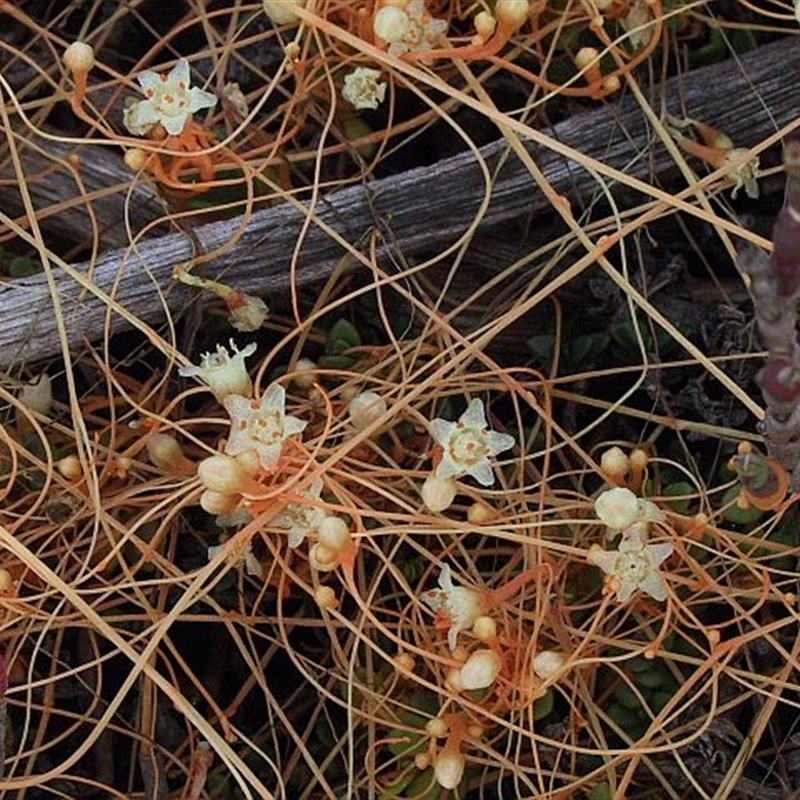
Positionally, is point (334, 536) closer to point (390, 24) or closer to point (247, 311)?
point (247, 311)

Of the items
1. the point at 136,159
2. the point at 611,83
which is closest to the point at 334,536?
the point at 136,159

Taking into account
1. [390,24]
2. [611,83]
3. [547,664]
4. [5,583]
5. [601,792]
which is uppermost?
[390,24]

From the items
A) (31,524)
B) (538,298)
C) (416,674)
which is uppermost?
(538,298)

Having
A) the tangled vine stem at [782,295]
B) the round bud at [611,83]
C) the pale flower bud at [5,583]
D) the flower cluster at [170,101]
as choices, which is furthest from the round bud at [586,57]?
the pale flower bud at [5,583]

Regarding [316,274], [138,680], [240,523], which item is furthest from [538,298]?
[138,680]

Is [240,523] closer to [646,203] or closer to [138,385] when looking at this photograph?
[138,385]

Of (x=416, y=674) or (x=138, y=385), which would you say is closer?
(x=416, y=674)

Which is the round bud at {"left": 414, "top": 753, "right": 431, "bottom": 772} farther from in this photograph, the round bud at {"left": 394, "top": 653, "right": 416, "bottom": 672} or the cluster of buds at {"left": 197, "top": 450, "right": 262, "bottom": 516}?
the cluster of buds at {"left": 197, "top": 450, "right": 262, "bottom": 516}
